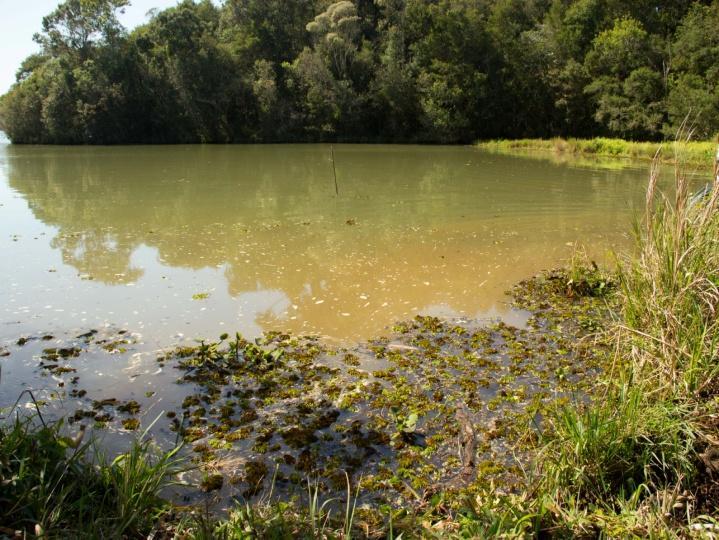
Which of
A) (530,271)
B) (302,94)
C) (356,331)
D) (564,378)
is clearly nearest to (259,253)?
(356,331)

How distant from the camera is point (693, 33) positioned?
30266 millimetres

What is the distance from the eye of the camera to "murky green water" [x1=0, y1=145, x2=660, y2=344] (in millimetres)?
6059

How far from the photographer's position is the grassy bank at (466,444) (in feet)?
7.94

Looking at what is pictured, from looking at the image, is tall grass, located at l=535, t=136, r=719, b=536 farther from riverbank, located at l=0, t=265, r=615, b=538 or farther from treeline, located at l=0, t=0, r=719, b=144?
treeline, located at l=0, t=0, r=719, b=144

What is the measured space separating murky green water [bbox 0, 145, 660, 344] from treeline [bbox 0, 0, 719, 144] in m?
20.7

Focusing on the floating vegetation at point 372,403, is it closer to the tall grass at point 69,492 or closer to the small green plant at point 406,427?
the small green plant at point 406,427

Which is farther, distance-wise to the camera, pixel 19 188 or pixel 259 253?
pixel 19 188

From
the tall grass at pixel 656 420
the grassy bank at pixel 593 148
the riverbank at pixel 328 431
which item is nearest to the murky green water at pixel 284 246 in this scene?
the riverbank at pixel 328 431

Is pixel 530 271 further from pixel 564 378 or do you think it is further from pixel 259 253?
pixel 259 253

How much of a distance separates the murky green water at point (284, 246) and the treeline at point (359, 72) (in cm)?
2074

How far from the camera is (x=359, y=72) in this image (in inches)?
1682

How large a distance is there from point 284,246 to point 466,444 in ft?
20.0

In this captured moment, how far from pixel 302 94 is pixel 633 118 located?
82.3 ft

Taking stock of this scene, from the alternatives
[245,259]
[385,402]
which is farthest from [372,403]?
[245,259]
